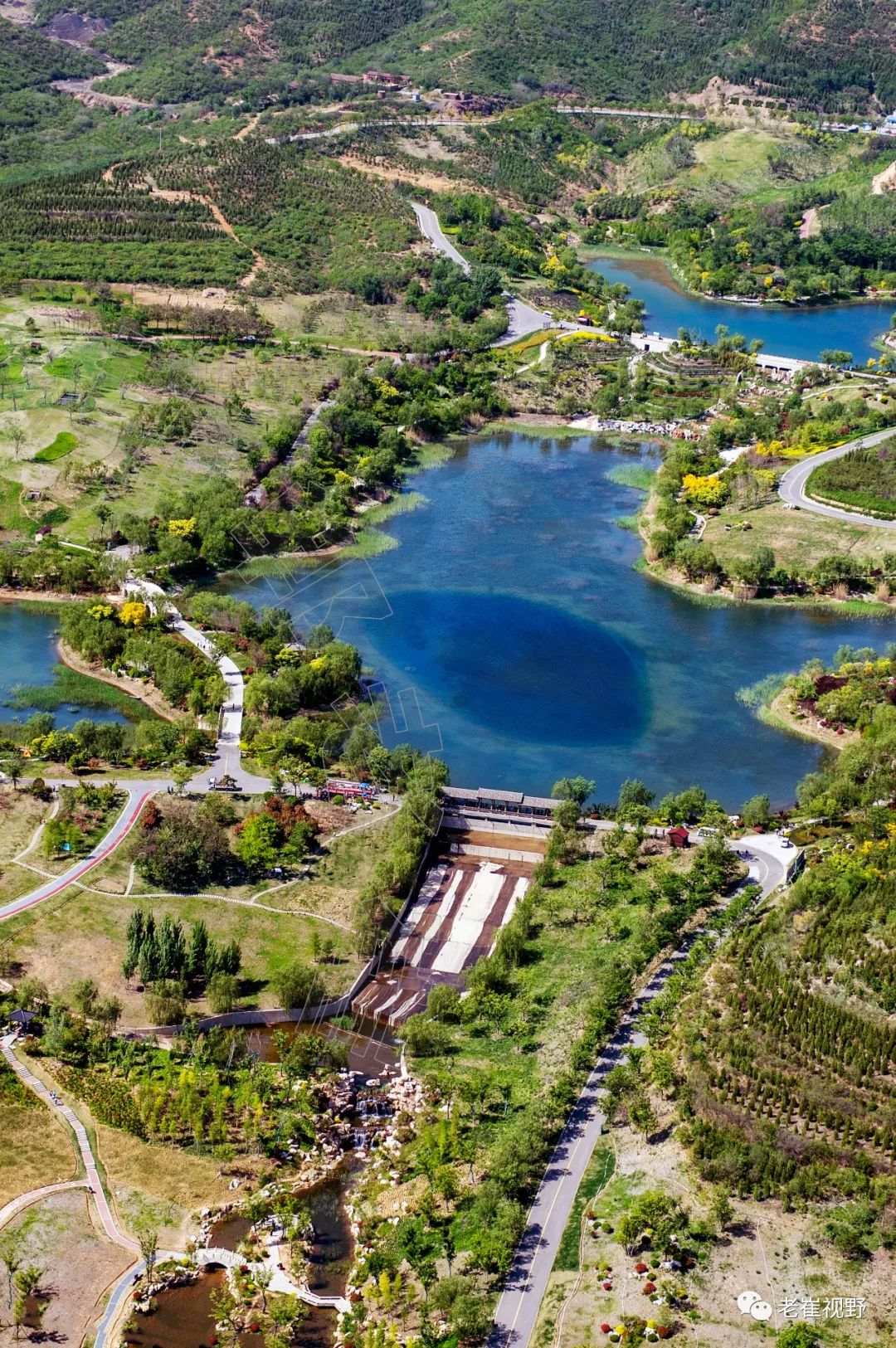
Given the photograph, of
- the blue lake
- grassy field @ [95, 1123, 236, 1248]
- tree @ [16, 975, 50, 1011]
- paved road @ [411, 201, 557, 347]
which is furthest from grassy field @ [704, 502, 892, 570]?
grassy field @ [95, 1123, 236, 1248]

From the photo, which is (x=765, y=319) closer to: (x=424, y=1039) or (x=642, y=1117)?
(x=424, y=1039)

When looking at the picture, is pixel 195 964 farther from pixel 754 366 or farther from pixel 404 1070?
pixel 754 366

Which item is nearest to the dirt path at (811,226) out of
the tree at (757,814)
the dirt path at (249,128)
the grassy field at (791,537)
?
the dirt path at (249,128)

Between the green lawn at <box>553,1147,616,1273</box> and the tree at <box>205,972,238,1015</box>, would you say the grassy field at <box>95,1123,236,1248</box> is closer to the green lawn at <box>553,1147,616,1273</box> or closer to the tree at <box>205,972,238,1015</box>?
the tree at <box>205,972,238,1015</box>

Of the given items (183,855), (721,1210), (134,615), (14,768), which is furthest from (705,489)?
(721,1210)

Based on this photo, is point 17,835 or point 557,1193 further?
point 17,835

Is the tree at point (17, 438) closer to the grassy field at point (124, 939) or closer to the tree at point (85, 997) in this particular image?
the grassy field at point (124, 939)
